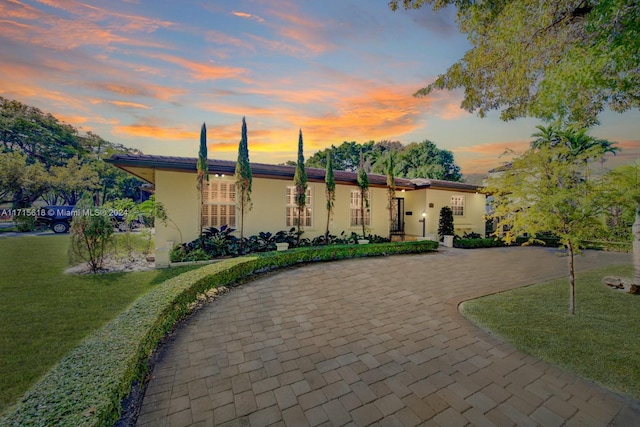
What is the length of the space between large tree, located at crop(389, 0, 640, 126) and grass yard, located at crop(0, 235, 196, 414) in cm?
745

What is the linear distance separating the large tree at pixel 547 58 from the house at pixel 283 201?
253 inches

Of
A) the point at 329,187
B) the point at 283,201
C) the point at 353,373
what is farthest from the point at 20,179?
the point at 353,373

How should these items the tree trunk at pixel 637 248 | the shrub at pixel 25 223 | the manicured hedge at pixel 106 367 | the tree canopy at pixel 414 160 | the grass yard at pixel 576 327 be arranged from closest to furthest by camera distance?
the manicured hedge at pixel 106 367
the grass yard at pixel 576 327
the tree trunk at pixel 637 248
the shrub at pixel 25 223
the tree canopy at pixel 414 160

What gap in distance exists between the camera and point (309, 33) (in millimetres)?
7223

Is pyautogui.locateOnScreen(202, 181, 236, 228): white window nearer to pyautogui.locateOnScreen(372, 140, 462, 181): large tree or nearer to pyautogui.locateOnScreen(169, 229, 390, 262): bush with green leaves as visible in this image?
pyautogui.locateOnScreen(169, 229, 390, 262): bush with green leaves

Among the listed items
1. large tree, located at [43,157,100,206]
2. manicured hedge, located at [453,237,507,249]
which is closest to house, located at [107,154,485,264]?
manicured hedge, located at [453,237,507,249]

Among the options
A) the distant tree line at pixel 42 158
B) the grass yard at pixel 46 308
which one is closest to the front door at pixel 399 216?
the grass yard at pixel 46 308

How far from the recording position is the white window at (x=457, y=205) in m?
14.3

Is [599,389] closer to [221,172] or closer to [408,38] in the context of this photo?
[408,38]

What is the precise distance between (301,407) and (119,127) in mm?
13160

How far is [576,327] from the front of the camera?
4.02 meters

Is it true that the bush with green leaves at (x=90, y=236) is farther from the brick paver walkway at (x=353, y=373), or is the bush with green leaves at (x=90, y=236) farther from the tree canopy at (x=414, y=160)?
the tree canopy at (x=414, y=160)

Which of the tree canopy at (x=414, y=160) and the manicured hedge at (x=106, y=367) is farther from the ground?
the tree canopy at (x=414, y=160)

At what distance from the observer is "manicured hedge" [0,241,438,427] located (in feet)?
5.53
